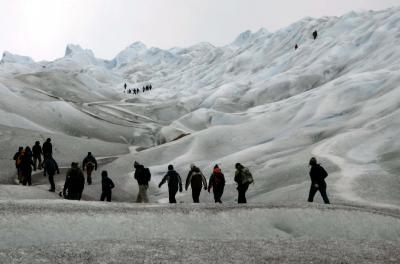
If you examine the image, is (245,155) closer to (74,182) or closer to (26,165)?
(26,165)

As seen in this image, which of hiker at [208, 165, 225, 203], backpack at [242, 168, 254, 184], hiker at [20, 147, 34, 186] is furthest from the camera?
hiker at [20, 147, 34, 186]

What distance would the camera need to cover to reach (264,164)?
31453mm

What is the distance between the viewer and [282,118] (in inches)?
1693

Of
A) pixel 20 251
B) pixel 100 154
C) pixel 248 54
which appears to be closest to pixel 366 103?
pixel 100 154

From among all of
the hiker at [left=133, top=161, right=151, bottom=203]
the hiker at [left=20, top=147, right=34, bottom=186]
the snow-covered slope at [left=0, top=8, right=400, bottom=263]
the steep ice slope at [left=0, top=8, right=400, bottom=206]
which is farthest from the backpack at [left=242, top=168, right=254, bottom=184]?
the hiker at [left=20, top=147, right=34, bottom=186]

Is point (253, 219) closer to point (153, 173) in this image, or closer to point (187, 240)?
point (187, 240)

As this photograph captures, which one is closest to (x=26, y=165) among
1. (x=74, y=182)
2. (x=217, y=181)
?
(x=74, y=182)

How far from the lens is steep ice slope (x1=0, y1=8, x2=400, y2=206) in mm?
27516

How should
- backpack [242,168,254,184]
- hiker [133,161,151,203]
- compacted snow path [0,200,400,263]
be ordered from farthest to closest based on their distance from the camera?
hiker [133,161,151,203] → backpack [242,168,254,184] → compacted snow path [0,200,400,263]

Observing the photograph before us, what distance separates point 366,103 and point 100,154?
20.7 meters

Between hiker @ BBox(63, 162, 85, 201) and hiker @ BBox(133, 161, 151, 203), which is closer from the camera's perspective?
hiker @ BBox(63, 162, 85, 201)

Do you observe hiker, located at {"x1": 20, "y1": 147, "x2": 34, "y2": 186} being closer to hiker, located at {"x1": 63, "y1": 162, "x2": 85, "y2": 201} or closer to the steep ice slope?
hiker, located at {"x1": 63, "y1": 162, "x2": 85, "y2": 201}

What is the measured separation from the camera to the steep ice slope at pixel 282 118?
27.5 meters

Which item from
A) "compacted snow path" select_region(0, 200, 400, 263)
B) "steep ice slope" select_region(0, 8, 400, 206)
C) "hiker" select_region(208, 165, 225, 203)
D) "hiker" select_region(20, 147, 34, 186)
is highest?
"steep ice slope" select_region(0, 8, 400, 206)
